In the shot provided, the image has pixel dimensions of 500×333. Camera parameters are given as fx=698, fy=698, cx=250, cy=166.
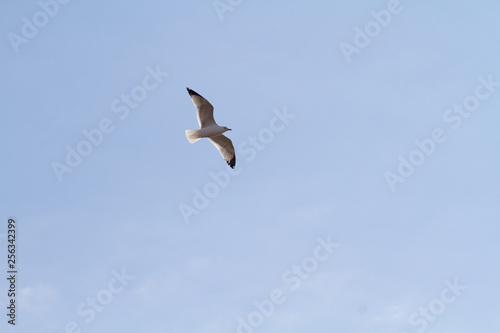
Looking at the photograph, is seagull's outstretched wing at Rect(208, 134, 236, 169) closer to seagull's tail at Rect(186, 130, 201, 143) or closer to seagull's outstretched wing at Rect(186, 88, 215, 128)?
seagull's outstretched wing at Rect(186, 88, 215, 128)

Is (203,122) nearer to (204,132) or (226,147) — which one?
(204,132)

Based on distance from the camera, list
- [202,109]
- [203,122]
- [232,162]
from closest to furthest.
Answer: [202,109], [203,122], [232,162]

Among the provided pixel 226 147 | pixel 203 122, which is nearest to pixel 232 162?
pixel 226 147

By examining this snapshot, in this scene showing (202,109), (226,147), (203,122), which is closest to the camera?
(202,109)

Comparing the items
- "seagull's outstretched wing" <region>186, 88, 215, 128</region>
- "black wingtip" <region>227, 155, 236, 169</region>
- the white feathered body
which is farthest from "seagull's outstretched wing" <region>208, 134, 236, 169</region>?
"seagull's outstretched wing" <region>186, 88, 215, 128</region>

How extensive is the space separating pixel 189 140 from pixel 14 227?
7.11m

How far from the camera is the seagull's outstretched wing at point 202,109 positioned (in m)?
26.9

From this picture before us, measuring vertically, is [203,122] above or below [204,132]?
above

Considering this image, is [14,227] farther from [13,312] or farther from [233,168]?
[233,168]

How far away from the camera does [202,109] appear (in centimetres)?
2694

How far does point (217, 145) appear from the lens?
2880 cm

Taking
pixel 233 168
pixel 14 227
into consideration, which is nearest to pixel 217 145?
pixel 233 168

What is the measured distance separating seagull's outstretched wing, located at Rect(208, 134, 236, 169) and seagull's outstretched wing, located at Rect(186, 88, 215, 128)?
1.37 meters

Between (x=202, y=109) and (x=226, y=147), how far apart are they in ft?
8.36
